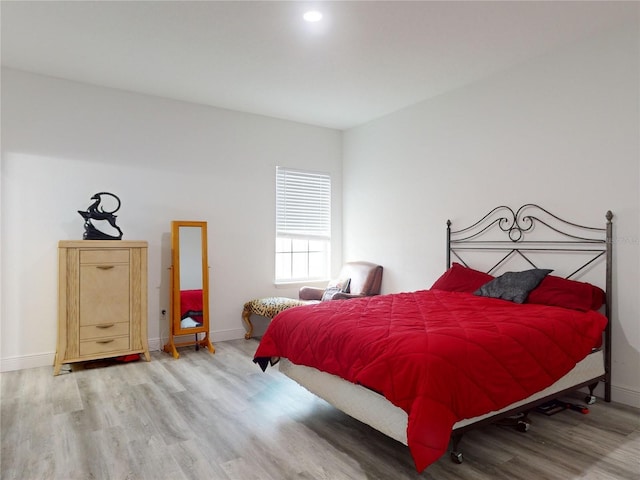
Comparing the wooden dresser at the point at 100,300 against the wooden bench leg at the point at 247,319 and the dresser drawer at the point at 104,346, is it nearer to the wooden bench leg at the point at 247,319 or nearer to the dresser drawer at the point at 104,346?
the dresser drawer at the point at 104,346

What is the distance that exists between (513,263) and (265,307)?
8.30 feet

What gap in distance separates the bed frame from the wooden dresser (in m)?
1.71

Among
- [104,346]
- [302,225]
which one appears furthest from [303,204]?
[104,346]

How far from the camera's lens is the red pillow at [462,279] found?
3.87m

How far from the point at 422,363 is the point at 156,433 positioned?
1.68m

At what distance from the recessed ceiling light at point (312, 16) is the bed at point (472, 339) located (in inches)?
79.1

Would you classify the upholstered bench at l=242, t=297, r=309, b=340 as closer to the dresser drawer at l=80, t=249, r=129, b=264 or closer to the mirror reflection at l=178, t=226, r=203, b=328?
the mirror reflection at l=178, t=226, r=203, b=328

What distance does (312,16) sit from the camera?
117 inches

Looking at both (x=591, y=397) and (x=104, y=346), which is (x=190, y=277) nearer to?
(x=104, y=346)

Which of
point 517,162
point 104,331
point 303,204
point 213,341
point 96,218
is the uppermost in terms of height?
point 517,162

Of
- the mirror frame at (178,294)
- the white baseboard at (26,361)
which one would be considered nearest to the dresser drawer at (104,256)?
the mirror frame at (178,294)

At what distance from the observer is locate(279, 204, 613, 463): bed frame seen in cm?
228

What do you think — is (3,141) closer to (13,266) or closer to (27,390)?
(13,266)

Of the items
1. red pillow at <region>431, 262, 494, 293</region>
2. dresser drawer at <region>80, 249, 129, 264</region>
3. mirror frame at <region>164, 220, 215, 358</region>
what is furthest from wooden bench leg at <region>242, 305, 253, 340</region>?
red pillow at <region>431, 262, 494, 293</region>
